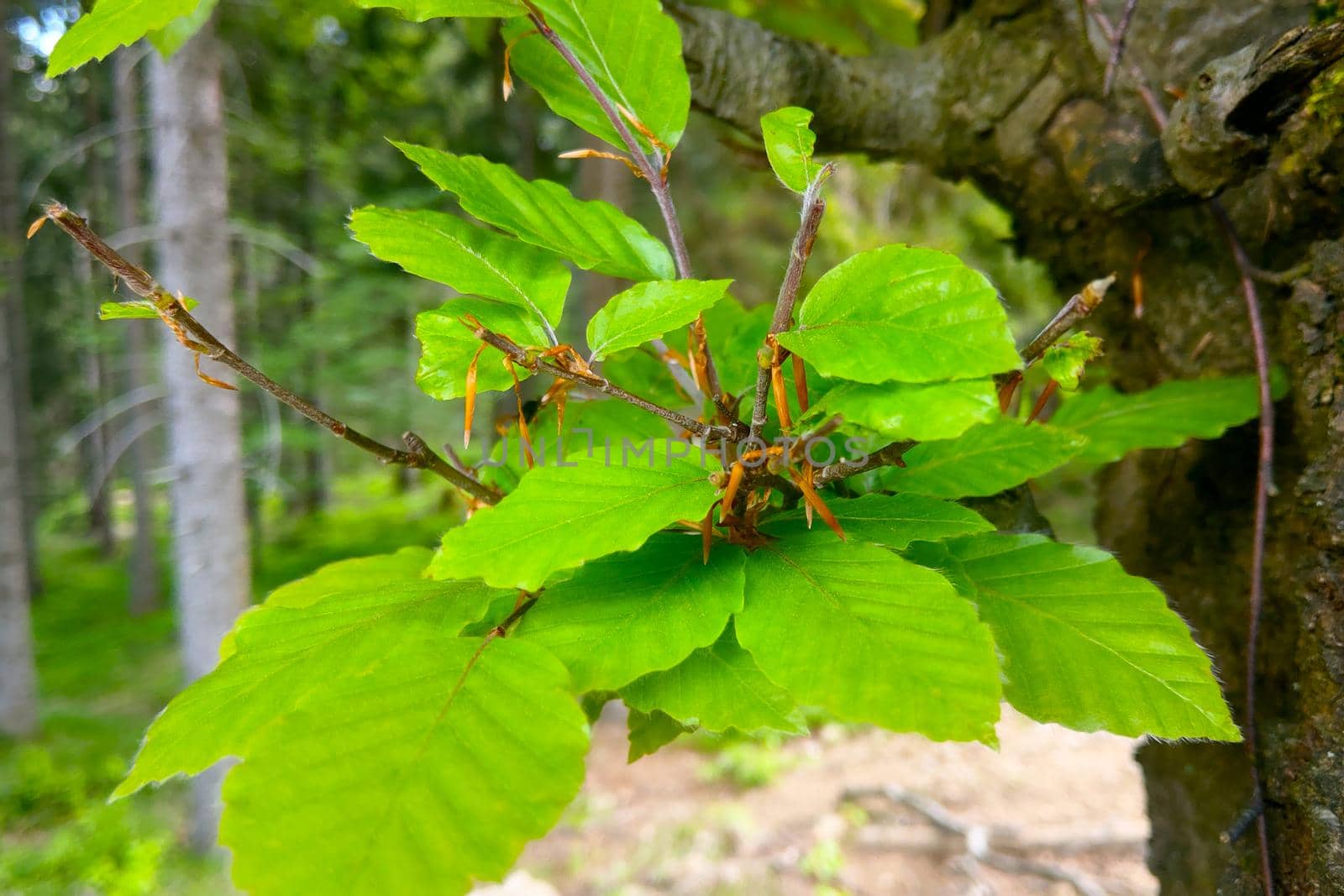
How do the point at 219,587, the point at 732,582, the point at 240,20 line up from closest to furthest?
the point at 732,582 < the point at 219,587 < the point at 240,20

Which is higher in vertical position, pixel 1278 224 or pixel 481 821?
pixel 1278 224

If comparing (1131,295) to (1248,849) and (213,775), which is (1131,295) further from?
(213,775)

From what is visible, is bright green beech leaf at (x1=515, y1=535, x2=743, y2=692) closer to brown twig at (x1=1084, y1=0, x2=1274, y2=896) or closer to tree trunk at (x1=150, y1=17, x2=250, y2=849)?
brown twig at (x1=1084, y1=0, x2=1274, y2=896)

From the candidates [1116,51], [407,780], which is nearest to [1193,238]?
[1116,51]

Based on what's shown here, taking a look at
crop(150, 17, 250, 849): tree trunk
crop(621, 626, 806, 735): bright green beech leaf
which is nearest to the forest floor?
crop(150, 17, 250, 849): tree trunk

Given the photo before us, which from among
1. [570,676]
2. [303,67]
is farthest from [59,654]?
[570,676]

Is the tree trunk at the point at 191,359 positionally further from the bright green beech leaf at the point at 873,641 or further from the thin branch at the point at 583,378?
the bright green beech leaf at the point at 873,641

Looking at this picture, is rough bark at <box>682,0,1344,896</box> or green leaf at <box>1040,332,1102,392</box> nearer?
green leaf at <box>1040,332,1102,392</box>
